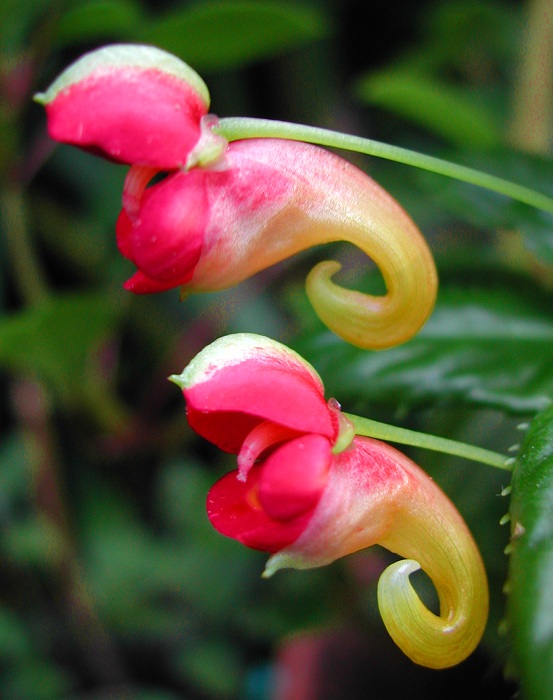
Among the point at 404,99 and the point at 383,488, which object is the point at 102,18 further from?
the point at 383,488

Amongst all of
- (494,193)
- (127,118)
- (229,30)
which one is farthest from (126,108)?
(229,30)

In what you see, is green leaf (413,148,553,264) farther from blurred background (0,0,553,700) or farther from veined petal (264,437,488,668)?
veined petal (264,437,488,668)

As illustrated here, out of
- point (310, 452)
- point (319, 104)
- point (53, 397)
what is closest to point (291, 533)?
point (310, 452)

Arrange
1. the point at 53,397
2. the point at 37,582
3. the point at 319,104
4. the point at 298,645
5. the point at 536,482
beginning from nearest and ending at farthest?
1. the point at 536,482
2. the point at 298,645
3. the point at 53,397
4. the point at 37,582
5. the point at 319,104

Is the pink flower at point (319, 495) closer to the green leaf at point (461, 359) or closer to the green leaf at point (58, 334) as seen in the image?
the green leaf at point (461, 359)

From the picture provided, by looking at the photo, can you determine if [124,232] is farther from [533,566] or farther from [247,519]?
[533,566]

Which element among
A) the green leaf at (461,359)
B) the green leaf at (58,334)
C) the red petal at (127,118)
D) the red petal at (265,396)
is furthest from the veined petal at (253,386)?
the green leaf at (58,334)

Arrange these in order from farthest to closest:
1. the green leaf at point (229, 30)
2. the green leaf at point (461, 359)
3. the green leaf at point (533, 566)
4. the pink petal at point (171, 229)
→ the green leaf at point (229, 30) < the green leaf at point (461, 359) < the pink petal at point (171, 229) < the green leaf at point (533, 566)

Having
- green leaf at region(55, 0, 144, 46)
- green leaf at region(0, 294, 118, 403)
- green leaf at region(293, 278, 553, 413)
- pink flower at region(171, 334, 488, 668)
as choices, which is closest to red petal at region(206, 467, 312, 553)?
pink flower at region(171, 334, 488, 668)
